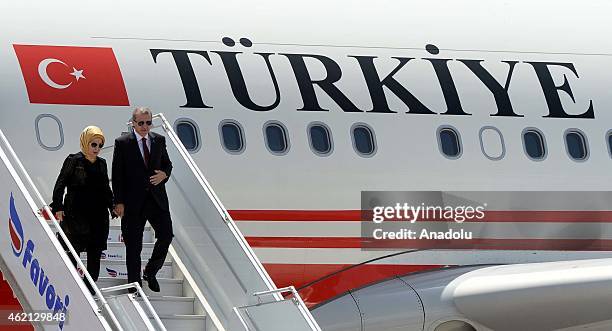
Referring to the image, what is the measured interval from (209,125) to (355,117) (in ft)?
4.60

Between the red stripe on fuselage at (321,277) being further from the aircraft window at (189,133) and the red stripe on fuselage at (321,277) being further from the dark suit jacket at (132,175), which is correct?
the dark suit jacket at (132,175)

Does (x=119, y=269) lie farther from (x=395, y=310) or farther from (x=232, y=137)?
(x=395, y=310)

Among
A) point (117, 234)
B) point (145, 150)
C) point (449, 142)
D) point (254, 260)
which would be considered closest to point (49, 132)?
point (117, 234)

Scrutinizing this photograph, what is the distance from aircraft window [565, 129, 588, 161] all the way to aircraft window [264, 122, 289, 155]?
295 centimetres

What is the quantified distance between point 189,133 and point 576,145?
394 cm

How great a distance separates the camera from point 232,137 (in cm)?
1179

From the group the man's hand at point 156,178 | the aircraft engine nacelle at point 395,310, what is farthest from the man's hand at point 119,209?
the aircraft engine nacelle at point 395,310

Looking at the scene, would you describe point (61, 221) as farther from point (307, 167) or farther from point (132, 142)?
point (307, 167)

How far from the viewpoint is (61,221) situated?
927 cm

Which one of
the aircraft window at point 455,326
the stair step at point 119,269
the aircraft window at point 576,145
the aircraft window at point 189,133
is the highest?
the aircraft window at point 576,145

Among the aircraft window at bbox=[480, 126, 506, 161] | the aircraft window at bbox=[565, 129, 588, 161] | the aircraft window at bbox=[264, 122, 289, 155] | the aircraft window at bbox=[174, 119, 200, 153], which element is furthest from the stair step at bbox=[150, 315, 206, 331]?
the aircraft window at bbox=[565, 129, 588, 161]

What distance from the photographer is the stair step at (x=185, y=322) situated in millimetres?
9227

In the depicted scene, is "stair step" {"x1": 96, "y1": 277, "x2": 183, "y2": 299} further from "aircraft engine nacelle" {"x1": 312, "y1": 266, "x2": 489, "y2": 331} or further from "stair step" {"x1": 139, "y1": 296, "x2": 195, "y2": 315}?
"aircraft engine nacelle" {"x1": 312, "y1": 266, "x2": 489, "y2": 331}

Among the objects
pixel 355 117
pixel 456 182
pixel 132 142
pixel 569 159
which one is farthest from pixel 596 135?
pixel 132 142
